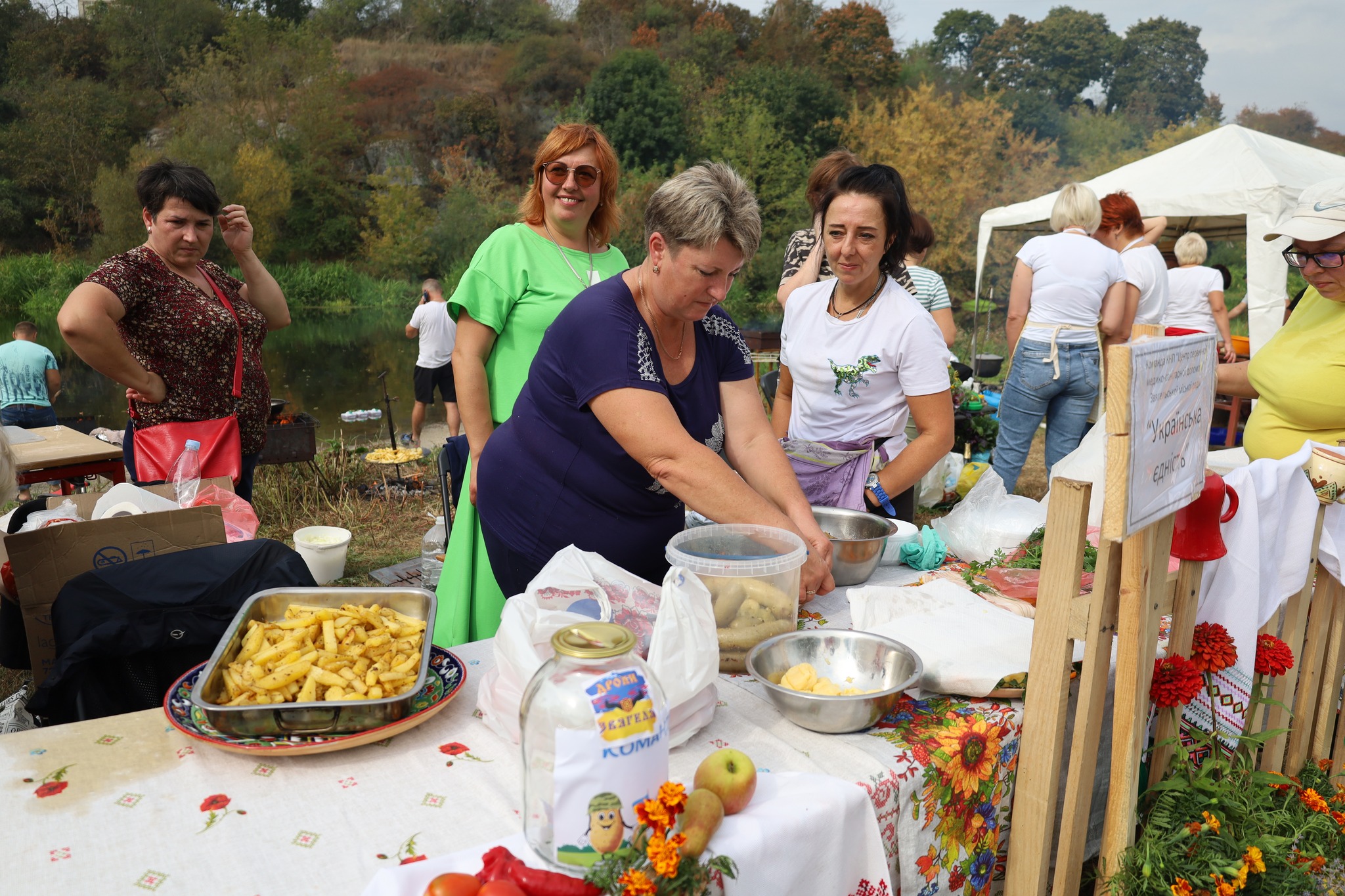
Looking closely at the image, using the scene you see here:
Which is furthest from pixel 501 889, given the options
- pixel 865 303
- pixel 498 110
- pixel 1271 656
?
pixel 498 110

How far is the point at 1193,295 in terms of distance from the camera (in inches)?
243

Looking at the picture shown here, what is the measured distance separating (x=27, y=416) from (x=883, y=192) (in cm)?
644

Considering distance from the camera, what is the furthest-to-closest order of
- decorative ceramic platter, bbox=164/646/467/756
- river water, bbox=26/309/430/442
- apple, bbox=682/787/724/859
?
river water, bbox=26/309/430/442 < decorative ceramic platter, bbox=164/646/467/756 < apple, bbox=682/787/724/859

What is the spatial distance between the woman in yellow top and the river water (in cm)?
858

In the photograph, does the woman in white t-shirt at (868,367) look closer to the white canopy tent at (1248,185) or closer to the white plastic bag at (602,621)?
the white plastic bag at (602,621)

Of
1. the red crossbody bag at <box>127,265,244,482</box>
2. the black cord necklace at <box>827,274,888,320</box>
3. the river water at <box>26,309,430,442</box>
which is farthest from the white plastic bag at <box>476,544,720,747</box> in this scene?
the river water at <box>26,309,430,442</box>

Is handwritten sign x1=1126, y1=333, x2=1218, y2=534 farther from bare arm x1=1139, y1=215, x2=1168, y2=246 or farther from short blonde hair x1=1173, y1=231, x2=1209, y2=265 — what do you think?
short blonde hair x1=1173, y1=231, x2=1209, y2=265

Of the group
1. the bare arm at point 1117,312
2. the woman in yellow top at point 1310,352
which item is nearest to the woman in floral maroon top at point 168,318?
the woman in yellow top at point 1310,352

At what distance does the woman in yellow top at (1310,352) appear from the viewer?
192cm

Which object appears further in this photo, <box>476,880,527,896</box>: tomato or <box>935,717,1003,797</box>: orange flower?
<box>935,717,1003,797</box>: orange flower

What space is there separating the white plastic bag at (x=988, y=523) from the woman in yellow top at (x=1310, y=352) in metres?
0.70

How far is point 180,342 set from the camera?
2.66m

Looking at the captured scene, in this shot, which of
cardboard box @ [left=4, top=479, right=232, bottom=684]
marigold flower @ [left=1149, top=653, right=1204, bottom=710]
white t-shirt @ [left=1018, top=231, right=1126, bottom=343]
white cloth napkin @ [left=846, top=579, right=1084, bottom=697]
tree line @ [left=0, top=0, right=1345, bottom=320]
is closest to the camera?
white cloth napkin @ [left=846, top=579, right=1084, bottom=697]

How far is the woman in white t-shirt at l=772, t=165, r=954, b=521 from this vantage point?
2.22 meters
